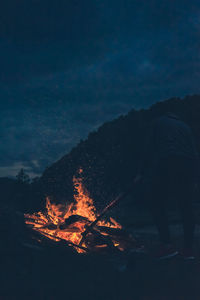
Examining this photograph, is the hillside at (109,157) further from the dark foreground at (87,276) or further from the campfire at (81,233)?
the dark foreground at (87,276)

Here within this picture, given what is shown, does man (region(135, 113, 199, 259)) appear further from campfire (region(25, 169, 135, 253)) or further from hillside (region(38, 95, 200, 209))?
hillside (region(38, 95, 200, 209))

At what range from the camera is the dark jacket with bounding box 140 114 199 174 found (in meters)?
4.67

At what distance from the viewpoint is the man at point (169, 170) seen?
4684mm

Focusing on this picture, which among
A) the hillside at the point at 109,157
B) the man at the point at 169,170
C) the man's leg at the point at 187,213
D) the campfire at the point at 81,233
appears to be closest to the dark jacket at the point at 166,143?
the man at the point at 169,170

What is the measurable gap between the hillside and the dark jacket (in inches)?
472

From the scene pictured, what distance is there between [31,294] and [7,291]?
0.26 metres

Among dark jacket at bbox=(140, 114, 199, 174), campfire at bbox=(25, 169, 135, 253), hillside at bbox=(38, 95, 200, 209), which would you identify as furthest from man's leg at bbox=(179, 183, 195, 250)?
hillside at bbox=(38, 95, 200, 209)

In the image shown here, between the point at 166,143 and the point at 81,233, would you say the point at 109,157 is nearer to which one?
the point at 81,233

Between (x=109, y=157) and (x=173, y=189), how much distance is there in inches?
538

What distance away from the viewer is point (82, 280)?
12.5ft

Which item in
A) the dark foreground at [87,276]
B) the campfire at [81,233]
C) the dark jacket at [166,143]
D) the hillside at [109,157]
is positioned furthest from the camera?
the hillside at [109,157]

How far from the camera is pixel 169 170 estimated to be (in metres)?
4.72

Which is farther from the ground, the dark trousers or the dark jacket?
the dark jacket

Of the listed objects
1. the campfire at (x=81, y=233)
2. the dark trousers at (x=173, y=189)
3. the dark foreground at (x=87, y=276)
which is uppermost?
the dark trousers at (x=173, y=189)
